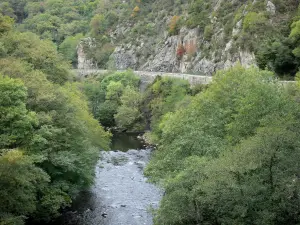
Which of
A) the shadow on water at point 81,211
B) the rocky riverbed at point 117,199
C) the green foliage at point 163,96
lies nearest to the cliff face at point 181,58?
the green foliage at point 163,96

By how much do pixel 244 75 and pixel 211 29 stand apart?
135 ft

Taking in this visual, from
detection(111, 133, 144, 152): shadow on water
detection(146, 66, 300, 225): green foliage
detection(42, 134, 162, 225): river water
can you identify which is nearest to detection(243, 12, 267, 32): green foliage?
detection(111, 133, 144, 152): shadow on water

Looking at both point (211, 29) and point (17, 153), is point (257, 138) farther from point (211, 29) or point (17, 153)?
point (211, 29)

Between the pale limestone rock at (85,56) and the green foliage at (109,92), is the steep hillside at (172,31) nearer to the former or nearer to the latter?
the pale limestone rock at (85,56)

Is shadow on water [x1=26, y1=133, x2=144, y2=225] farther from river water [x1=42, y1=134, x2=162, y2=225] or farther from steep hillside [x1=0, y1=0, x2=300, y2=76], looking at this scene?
steep hillside [x1=0, y1=0, x2=300, y2=76]

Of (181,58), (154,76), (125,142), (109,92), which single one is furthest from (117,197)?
(181,58)

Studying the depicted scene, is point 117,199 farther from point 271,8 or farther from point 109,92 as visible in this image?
point 109,92

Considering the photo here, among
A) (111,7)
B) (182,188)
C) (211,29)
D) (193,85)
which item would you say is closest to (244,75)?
(182,188)

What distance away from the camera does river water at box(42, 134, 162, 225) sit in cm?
3008

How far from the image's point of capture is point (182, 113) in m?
34.0

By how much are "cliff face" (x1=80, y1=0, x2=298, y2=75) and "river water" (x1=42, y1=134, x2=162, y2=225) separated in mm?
24743

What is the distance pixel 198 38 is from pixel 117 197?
48.6 metres

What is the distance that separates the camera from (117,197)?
35.1 meters

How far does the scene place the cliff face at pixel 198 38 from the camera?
59000mm
